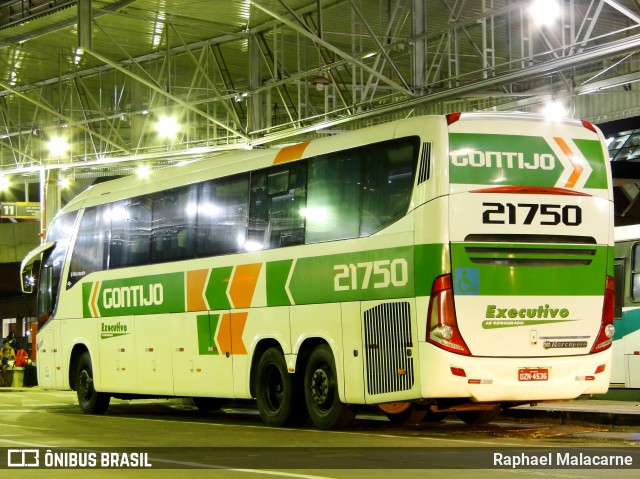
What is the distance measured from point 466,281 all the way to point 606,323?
2.02 meters

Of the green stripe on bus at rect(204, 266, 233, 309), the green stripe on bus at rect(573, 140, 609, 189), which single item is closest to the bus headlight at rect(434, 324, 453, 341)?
the green stripe on bus at rect(573, 140, 609, 189)

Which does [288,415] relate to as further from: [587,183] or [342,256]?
[587,183]

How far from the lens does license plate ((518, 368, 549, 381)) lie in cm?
1442

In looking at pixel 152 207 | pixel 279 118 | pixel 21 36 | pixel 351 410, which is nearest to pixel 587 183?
pixel 351 410

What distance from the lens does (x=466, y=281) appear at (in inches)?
563

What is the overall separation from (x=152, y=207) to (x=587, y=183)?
7.93m

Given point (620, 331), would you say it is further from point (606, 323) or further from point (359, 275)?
point (359, 275)

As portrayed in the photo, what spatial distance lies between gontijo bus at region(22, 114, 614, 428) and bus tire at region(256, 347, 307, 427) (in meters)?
0.03

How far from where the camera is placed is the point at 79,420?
64.1ft

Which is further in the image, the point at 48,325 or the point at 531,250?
Answer: the point at 48,325

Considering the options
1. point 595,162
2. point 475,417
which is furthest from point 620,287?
point 595,162

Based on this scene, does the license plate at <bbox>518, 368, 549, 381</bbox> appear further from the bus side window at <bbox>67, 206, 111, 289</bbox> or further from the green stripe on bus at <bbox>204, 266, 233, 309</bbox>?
the bus side window at <bbox>67, 206, 111, 289</bbox>

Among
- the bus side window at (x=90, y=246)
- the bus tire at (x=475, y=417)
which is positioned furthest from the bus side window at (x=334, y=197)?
the bus side window at (x=90, y=246)

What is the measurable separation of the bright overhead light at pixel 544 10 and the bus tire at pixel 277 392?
8859 millimetres
